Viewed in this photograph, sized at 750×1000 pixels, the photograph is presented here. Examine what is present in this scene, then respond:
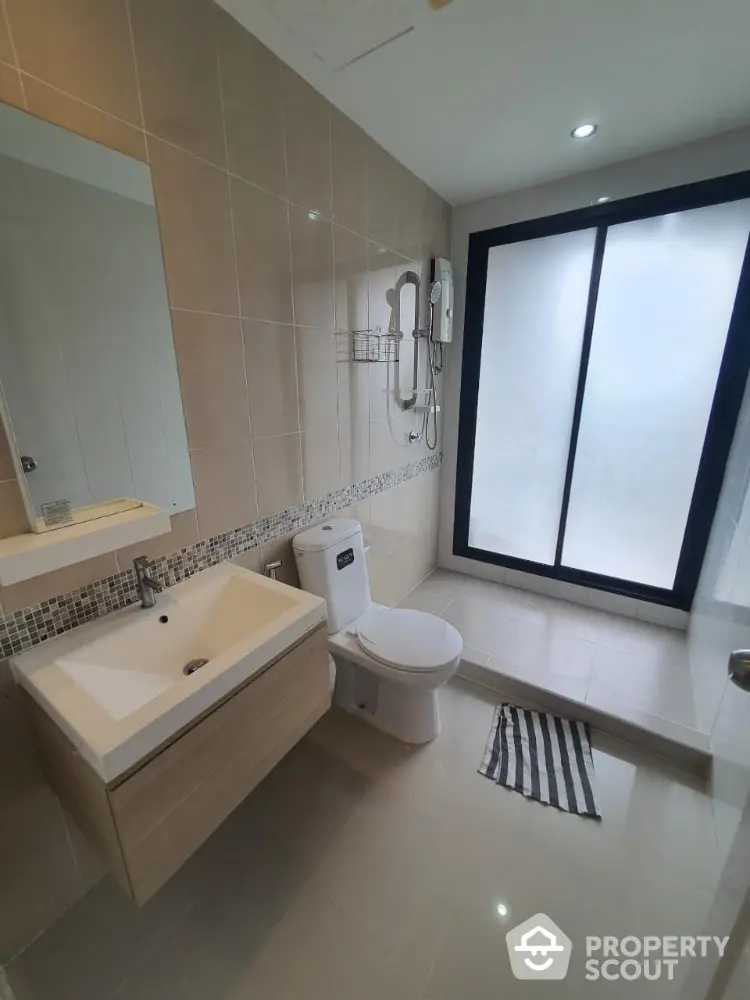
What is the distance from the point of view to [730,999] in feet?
1.93

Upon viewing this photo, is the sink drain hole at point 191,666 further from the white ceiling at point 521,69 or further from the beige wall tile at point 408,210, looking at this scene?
the beige wall tile at point 408,210

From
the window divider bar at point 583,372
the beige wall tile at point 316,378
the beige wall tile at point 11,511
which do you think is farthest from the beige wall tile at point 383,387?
the beige wall tile at point 11,511

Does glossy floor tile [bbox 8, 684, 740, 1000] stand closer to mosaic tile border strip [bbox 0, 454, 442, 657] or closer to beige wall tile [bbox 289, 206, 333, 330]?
mosaic tile border strip [bbox 0, 454, 442, 657]

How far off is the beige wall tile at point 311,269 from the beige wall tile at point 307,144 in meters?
0.06

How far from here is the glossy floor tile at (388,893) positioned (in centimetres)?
98

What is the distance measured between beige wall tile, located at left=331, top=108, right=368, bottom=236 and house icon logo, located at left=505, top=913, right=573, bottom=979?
2361 millimetres

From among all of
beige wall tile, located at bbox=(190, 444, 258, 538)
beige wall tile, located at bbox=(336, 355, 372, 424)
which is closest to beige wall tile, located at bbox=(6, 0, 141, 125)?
beige wall tile, located at bbox=(190, 444, 258, 538)

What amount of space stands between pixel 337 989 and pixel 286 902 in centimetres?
23

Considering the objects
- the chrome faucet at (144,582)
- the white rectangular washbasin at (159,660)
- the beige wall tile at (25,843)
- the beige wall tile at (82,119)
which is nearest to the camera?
the white rectangular washbasin at (159,660)

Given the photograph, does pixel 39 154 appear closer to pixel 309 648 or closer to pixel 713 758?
pixel 309 648

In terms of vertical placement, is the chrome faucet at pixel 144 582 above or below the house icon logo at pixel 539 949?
above

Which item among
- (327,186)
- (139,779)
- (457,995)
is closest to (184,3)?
(327,186)

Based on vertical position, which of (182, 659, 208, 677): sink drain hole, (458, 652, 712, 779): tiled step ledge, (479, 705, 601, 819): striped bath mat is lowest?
(479, 705, 601, 819): striped bath mat

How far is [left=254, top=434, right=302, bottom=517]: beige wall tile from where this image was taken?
1.43 meters
